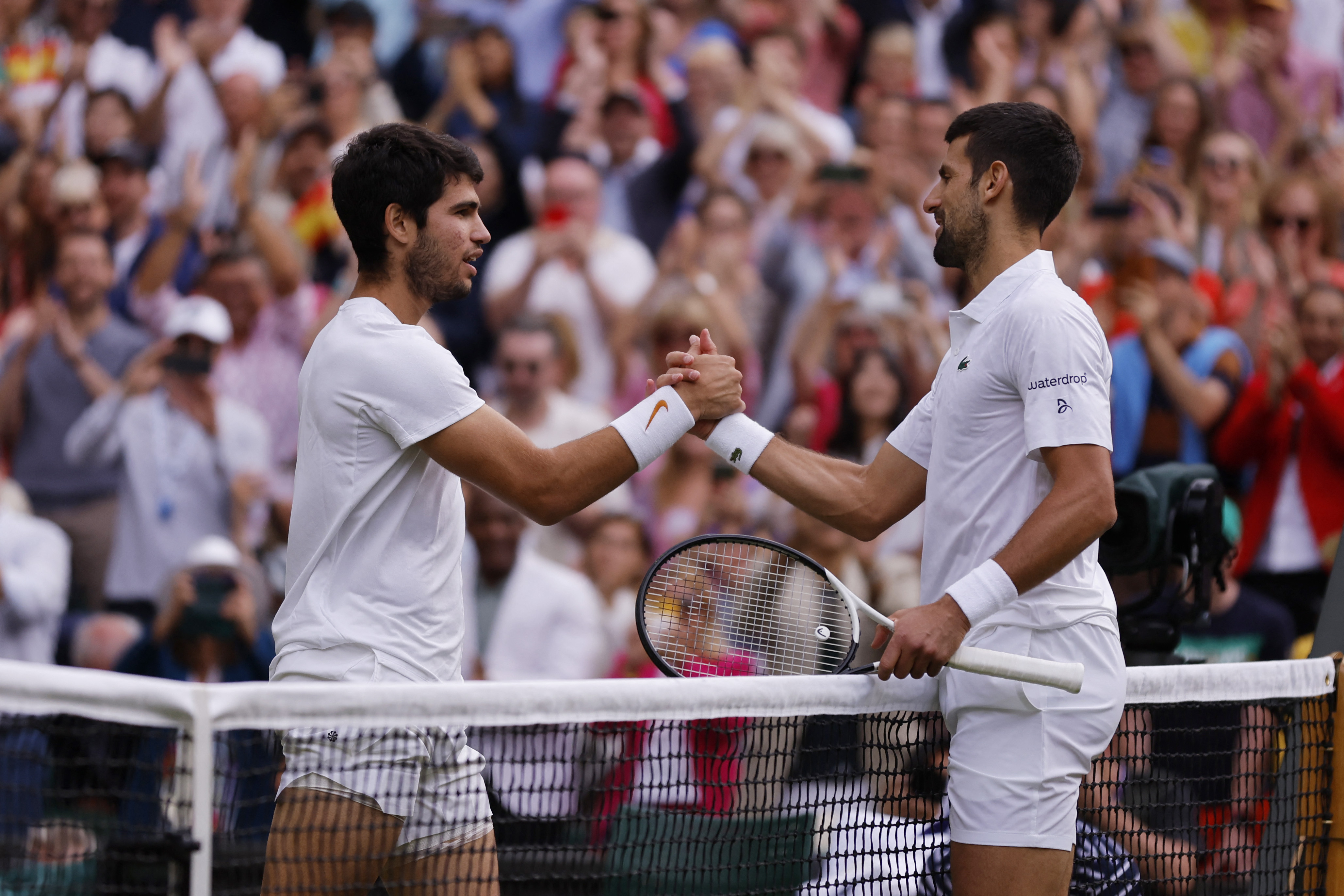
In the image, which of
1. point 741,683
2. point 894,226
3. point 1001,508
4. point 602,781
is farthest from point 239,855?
point 894,226

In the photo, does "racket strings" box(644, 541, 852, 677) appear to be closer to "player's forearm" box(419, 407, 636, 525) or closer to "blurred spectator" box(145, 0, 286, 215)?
"player's forearm" box(419, 407, 636, 525)

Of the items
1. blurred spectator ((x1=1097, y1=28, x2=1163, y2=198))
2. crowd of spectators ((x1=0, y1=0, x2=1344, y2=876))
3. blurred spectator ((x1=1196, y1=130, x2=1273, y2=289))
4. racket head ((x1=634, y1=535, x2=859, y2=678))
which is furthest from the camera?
blurred spectator ((x1=1097, y1=28, x2=1163, y2=198))

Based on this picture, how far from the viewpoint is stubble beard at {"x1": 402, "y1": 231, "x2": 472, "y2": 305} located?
3283 millimetres

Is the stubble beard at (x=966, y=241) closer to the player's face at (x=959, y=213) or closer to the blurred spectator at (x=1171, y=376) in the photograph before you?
the player's face at (x=959, y=213)

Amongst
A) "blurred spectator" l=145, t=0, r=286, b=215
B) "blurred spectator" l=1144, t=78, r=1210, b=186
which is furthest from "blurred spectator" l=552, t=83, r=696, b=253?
"blurred spectator" l=1144, t=78, r=1210, b=186

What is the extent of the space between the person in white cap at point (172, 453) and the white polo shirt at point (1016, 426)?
4817 mm

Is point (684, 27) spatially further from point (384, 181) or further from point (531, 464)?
point (531, 464)

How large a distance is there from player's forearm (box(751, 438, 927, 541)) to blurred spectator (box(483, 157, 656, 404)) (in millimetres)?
3900

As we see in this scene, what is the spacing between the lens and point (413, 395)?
3074 millimetres

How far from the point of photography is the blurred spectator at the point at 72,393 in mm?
7270

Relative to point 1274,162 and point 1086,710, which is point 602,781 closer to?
point 1086,710

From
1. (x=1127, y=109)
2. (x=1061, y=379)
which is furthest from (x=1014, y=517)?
(x=1127, y=109)

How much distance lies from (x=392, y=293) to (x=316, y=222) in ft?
16.8

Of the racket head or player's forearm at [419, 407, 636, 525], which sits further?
the racket head
